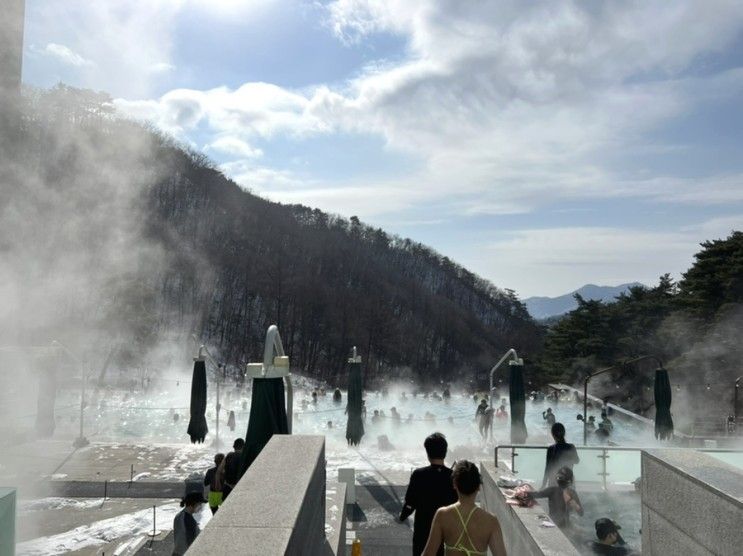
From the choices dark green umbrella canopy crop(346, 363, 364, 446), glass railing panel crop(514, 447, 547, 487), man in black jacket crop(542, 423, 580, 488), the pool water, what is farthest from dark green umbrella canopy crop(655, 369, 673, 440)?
man in black jacket crop(542, 423, 580, 488)

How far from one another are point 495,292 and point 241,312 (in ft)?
172

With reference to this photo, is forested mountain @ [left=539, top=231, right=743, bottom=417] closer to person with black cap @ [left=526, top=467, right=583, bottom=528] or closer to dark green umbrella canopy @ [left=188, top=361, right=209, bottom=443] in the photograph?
dark green umbrella canopy @ [left=188, top=361, right=209, bottom=443]

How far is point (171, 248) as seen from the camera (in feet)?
293

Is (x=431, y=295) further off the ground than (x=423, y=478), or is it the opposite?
(x=431, y=295)

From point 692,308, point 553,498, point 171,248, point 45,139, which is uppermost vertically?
point 45,139

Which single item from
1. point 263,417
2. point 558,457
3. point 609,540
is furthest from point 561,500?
point 263,417

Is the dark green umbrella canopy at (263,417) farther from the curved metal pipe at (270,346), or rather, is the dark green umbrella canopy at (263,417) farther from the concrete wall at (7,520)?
the concrete wall at (7,520)

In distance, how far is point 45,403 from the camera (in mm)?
15602

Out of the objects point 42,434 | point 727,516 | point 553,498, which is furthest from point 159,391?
point 727,516

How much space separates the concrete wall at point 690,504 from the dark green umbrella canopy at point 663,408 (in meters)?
9.57

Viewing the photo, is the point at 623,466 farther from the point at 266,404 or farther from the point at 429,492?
the point at 429,492

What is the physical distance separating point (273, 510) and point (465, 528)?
44.6 inches

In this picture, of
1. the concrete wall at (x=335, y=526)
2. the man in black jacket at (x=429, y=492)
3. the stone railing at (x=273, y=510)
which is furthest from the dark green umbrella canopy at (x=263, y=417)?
the man in black jacket at (x=429, y=492)

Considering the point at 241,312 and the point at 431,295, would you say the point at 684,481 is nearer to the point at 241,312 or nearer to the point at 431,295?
the point at 241,312
